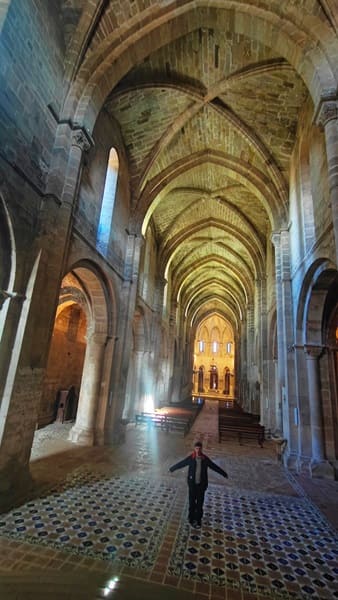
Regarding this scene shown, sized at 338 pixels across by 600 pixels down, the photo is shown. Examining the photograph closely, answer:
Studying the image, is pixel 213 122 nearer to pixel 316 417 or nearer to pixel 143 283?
pixel 143 283

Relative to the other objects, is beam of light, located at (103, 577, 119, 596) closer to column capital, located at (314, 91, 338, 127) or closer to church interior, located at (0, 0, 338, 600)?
church interior, located at (0, 0, 338, 600)

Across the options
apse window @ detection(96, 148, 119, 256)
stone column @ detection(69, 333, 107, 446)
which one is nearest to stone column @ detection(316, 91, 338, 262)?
apse window @ detection(96, 148, 119, 256)

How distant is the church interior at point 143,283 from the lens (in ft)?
13.7

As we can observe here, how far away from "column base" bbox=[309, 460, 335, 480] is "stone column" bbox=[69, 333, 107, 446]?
6.86m

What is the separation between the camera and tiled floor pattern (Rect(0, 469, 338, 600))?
373cm

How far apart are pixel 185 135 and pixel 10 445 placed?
12.7m

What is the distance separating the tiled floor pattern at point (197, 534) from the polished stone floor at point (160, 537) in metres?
0.02

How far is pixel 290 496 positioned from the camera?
6.67 meters

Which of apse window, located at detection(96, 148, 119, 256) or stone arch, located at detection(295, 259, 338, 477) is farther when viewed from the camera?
apse window, located at detection(96, 148, 119, 256)

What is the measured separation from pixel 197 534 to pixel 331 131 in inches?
316

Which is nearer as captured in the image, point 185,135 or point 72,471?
point 72,471

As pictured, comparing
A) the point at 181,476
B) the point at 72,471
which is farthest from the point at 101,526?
the point at 181,476

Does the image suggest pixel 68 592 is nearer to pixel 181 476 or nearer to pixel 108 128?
pixel 181 476

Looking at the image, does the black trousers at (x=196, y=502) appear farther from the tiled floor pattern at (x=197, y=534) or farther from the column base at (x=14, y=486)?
the column base at (x=14, y=486)
